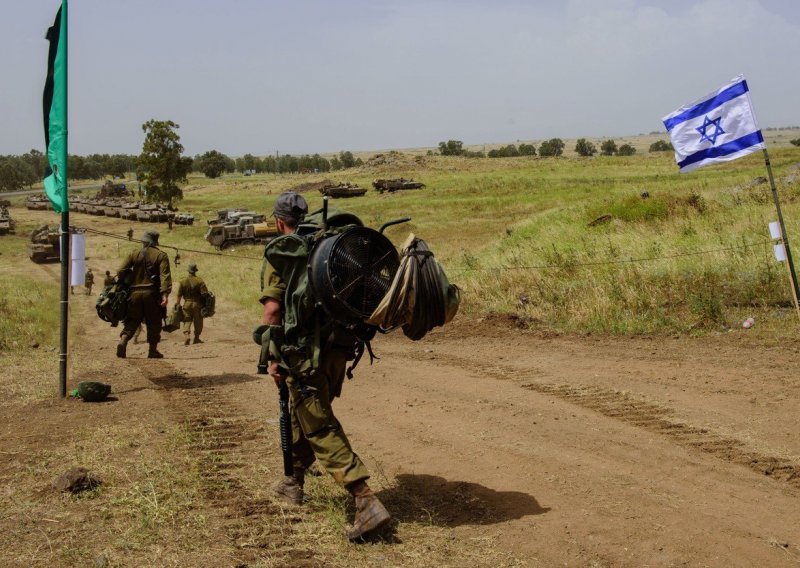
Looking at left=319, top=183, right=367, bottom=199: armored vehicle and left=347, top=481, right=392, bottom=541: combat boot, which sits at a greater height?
left=319, top=183, right=367, bottom=199: armored vehicle

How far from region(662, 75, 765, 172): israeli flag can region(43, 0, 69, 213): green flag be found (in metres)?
7.80

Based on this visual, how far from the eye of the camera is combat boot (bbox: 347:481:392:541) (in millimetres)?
4656

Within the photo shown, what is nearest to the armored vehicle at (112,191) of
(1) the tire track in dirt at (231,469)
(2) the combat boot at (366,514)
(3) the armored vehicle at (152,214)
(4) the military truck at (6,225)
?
(3) the armored vehicle at (152,214)

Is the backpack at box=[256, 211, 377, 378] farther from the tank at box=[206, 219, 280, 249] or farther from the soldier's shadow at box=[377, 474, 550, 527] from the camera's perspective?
the tank at box=[206, 219, 280, 249]

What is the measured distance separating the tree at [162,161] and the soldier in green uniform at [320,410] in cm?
4918

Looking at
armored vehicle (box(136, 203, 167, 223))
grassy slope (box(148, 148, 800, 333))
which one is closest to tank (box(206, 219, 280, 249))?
grassy slope (box(148, 148, 800, 333))

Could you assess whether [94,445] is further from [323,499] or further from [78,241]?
[78,241]

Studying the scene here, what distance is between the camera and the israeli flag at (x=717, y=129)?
1088 centimetres

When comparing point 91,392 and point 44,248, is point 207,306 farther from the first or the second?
point 44,248

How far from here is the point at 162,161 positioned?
51.9 meters

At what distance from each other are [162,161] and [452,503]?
5007cm

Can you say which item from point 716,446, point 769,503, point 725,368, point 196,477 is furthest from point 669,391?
point 196,477

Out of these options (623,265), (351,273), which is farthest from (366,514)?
(623,265)

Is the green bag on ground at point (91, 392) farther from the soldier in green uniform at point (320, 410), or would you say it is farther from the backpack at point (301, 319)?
the backpack at point (301, 319)
